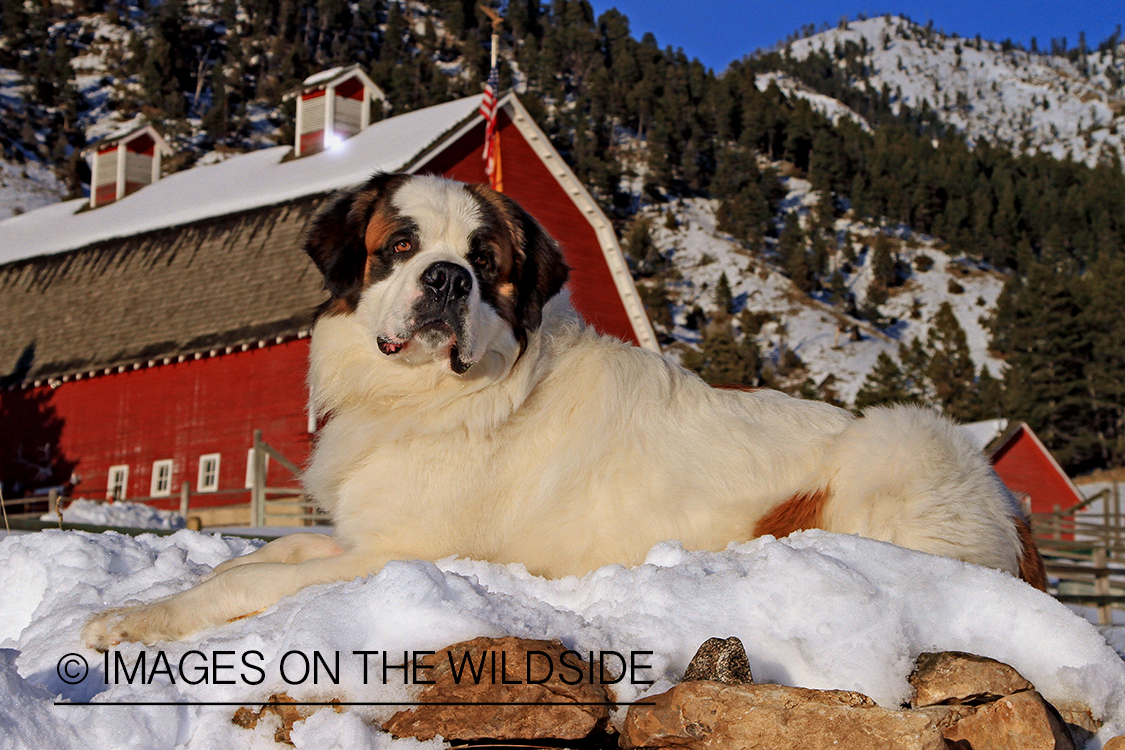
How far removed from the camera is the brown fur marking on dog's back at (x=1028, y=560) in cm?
383

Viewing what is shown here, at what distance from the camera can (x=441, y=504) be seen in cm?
375

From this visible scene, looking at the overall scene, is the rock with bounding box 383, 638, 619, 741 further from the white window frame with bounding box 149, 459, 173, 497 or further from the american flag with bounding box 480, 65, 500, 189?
the white window frame with bounding box 149, 459, 173, 497

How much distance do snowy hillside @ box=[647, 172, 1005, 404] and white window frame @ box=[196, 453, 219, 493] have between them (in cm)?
4357

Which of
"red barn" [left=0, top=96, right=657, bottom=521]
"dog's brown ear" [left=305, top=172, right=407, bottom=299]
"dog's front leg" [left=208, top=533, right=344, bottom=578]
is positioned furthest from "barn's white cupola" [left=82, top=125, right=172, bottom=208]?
"dog's front leg" [left=208, top=533, right=344, bottom=578]

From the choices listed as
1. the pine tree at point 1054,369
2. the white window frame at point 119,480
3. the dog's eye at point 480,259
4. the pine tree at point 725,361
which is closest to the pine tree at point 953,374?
the pine tree at point 1054,369

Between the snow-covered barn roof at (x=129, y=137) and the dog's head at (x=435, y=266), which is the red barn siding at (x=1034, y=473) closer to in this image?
the snow-covered barn roof at (x=129, y=137)

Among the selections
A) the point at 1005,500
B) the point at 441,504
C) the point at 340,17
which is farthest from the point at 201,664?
the point at 340,17

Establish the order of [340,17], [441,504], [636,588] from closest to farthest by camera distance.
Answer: [636,588] → [441,504] → [340,17]

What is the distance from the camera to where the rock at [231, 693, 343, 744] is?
261cm

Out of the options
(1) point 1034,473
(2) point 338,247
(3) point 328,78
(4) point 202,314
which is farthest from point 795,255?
(2) point 338,247

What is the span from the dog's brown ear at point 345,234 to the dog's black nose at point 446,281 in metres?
0.50

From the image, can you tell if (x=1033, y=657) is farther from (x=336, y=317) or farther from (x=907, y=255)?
(x=907, y=255)

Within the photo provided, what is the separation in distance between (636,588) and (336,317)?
197cm

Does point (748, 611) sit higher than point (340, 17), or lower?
lower
